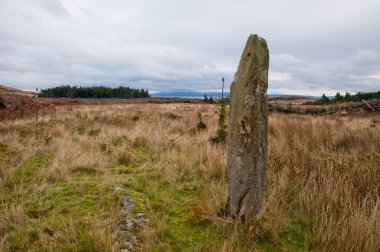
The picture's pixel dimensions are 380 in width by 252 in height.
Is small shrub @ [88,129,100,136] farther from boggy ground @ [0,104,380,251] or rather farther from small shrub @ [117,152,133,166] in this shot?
small shrub @ [117,152,133,166]

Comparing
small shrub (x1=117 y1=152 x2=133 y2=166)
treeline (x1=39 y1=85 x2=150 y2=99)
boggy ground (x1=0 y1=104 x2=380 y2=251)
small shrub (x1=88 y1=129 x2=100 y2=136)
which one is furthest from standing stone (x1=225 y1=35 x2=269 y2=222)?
treeline (x1=39 y1=85 x2=150 y2=99)

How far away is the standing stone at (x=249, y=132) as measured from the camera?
3.19 meters

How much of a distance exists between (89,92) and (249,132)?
351ft

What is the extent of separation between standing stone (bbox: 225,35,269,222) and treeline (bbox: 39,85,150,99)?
329 feet

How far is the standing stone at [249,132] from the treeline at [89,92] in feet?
329

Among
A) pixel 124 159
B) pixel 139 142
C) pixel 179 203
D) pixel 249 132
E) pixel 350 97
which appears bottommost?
pixel 179 203

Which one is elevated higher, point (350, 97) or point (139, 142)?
point (350, 97)

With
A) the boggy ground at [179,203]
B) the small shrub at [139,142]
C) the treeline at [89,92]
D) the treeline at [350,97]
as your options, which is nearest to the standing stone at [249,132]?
the boggy ground at [179,203]

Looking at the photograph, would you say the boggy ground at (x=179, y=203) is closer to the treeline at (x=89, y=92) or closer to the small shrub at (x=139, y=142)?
the small shrub at (x=139, y=142)

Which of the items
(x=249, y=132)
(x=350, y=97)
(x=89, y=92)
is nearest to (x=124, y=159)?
(x=249, y=132)

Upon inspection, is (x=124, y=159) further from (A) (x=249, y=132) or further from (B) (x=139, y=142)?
(A) (x=249, y=132)

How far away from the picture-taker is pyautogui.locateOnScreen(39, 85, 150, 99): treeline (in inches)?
4016

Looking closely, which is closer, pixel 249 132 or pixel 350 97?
pixel 249 132

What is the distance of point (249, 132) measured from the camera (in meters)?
Result: 3.18
